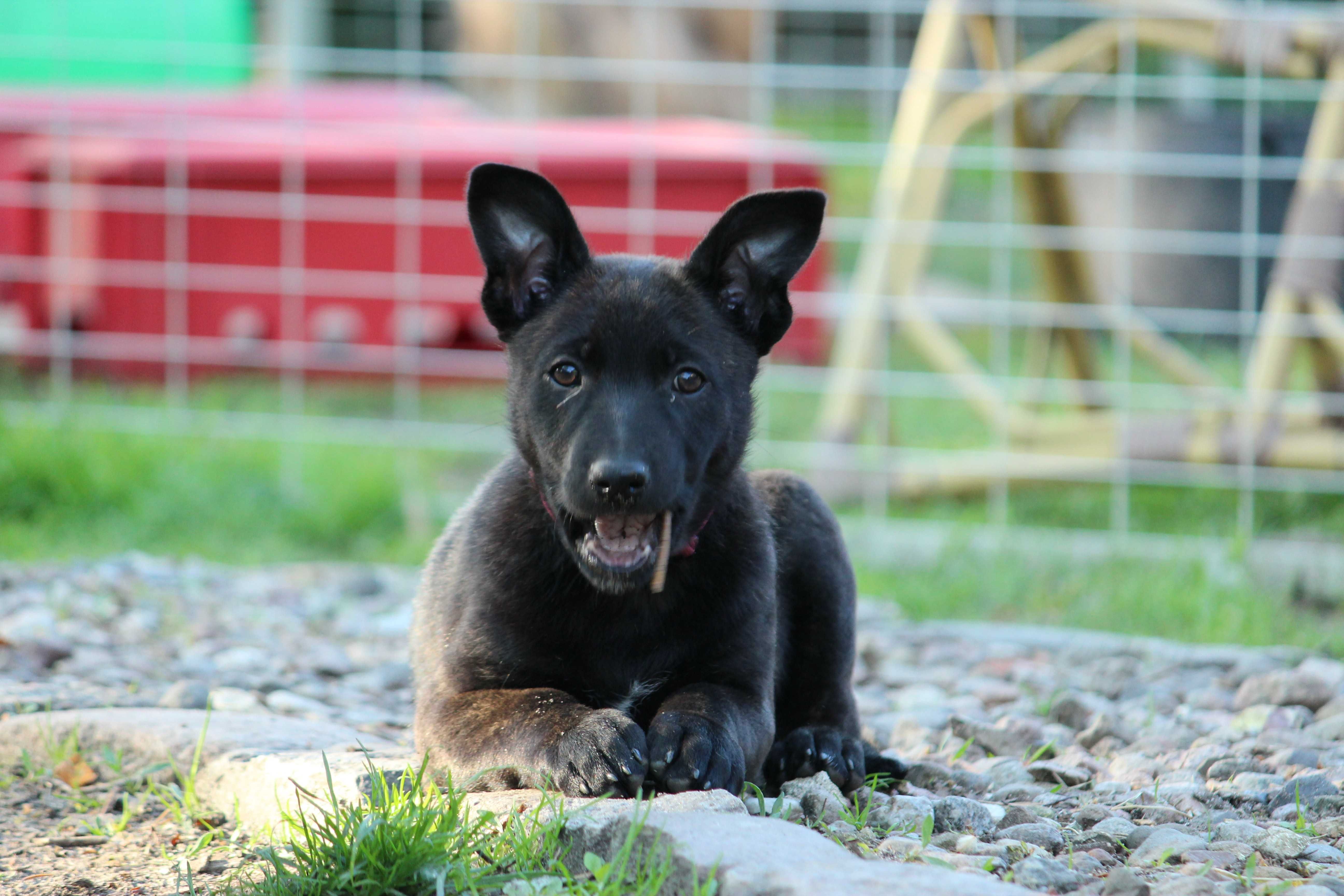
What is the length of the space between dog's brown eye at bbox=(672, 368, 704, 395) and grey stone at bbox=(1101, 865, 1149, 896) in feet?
3.83

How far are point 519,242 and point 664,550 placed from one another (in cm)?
73

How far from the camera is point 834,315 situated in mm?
7656

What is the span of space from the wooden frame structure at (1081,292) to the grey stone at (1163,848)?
135 inches

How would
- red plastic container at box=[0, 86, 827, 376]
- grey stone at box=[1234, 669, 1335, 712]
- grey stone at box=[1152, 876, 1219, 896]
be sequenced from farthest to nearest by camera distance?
red plastic container at box=[0, 86, 827, 376], grey stone at box=[1234, 669, 1335, 712], grey stone at box=[1152, 876, 1219, 896]

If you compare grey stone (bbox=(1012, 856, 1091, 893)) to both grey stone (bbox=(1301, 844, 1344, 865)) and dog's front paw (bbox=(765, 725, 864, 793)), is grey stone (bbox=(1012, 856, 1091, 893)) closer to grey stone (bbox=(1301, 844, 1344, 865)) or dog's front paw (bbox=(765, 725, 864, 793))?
grey stone (bbox=(1301, 844, 1344, 865))

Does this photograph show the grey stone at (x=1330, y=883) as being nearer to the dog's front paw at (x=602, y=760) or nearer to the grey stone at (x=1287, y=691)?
the dog's front paw at (x=602, y=760)

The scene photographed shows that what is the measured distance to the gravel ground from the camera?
8.09 feet

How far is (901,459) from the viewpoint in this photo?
6.68 m

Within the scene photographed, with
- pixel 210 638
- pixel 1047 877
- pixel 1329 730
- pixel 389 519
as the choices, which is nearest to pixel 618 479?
pixel 1047 877

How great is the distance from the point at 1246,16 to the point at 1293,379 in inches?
151

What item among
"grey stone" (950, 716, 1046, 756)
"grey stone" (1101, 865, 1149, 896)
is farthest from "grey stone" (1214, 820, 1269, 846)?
"grey stone" (950, 716, 1046, 756)

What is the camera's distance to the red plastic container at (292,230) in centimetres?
763

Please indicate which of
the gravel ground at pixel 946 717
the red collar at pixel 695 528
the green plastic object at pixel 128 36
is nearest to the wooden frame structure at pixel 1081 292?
the gravel ground at pixel 946 717

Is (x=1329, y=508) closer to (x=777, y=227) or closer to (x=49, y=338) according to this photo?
(x=777, y=227)
